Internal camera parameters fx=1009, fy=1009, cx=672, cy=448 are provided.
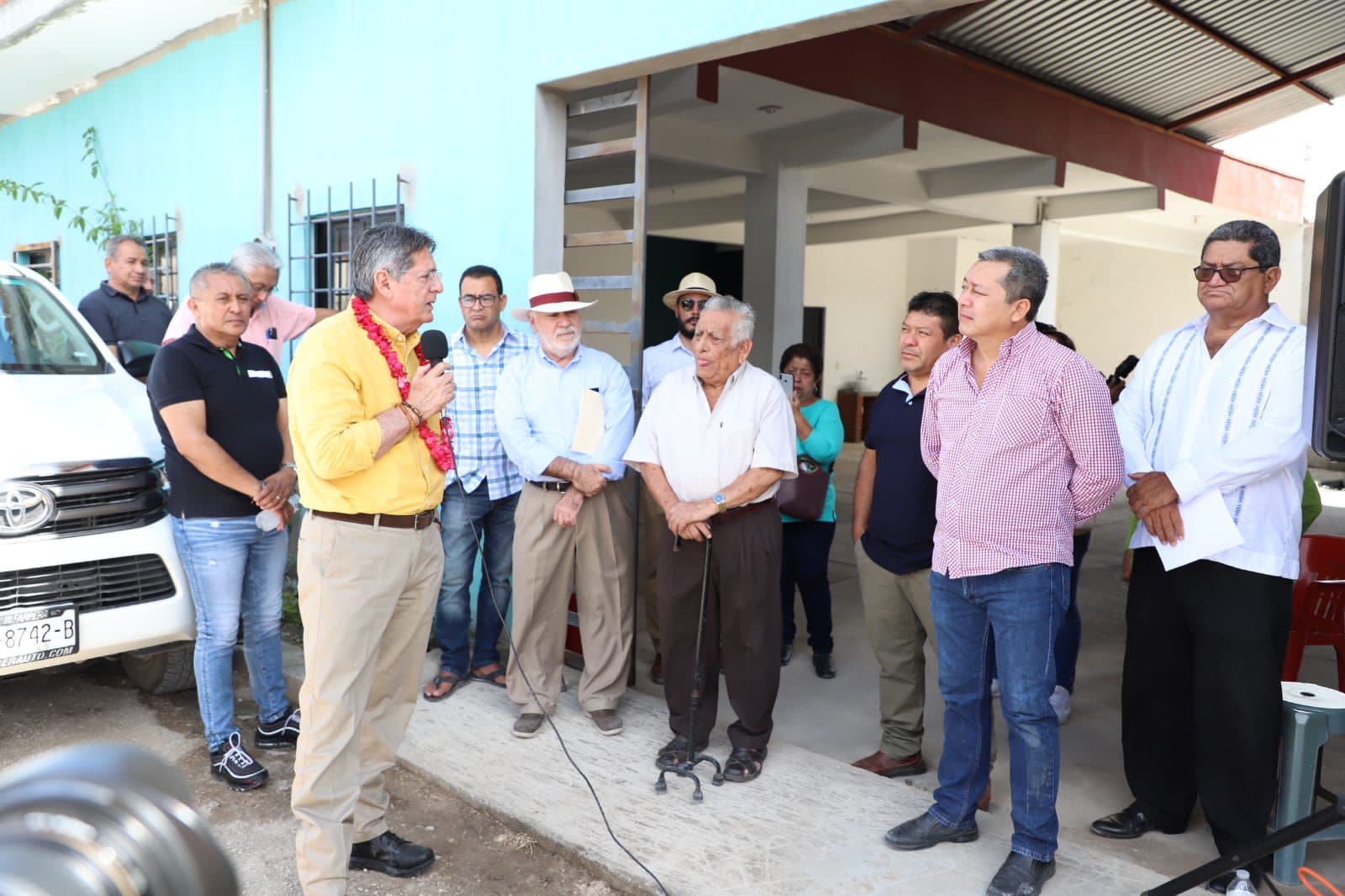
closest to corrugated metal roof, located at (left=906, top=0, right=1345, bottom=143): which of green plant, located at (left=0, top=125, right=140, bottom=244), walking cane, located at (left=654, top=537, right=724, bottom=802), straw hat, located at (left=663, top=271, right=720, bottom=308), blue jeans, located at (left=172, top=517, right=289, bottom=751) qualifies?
straw hat, located at (left=663, top=271, right=720, bottom=308)

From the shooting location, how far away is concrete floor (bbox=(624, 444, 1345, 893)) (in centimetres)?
336

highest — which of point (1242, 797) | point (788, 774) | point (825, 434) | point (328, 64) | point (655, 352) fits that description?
point (328, 64)

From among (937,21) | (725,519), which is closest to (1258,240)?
(725,519)

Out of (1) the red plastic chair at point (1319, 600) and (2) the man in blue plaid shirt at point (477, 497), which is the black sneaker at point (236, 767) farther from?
(1) the red plastic chair at point (1319, 600)

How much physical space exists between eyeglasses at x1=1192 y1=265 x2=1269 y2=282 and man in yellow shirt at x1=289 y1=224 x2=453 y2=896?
227 cm

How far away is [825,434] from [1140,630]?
6.50 feet

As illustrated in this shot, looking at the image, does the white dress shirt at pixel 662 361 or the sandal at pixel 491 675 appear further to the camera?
the white dress shirt at pixel 662 361

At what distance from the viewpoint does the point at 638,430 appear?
392 centimetres

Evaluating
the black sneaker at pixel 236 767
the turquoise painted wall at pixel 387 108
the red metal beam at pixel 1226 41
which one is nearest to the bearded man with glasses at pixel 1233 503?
the turquoise painted wall at pixel 387 108

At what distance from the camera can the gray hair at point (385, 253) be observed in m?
2.86

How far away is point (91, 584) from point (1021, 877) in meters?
3.45

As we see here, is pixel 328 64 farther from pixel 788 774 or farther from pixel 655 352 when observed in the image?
pixel 788 774

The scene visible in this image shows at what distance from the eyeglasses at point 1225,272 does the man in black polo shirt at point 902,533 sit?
2.94ft

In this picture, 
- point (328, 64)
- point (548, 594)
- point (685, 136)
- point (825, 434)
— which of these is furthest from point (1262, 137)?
point (548, 594)
